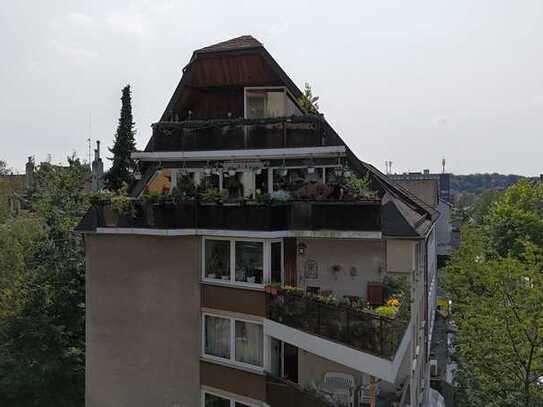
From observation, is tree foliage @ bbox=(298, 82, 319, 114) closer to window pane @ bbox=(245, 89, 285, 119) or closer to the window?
window pane @ bbox=(245, 89, 285, 119)

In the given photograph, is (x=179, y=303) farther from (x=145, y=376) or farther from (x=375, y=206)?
(x=375, y=206)

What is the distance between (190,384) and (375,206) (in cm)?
834

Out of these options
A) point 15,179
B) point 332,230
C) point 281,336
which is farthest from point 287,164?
point 15,179

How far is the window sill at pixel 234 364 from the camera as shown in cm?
1567

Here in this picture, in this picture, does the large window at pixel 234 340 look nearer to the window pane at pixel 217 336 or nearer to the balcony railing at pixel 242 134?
the window pane at pixel 217 336

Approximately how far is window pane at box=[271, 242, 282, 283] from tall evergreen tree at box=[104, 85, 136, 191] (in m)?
21.5

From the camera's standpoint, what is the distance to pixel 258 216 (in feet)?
50.6

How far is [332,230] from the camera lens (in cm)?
1521

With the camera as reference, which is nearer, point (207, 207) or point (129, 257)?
point (207, 207)

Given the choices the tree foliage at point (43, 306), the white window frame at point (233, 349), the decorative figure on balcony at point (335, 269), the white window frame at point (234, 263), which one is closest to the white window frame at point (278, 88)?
the white window frame at point (234, 263)

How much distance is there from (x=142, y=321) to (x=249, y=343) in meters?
4.03

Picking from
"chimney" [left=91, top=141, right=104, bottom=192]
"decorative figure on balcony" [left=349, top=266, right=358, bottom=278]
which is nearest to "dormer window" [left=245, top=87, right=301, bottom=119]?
"decorative figure on balcony" [left=349, top=266, right=358, bottom=278]

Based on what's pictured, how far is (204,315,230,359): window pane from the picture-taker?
16.5 meters

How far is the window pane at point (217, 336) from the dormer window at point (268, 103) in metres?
6.98
